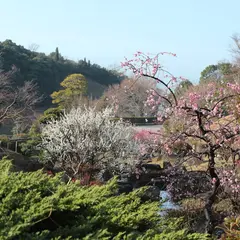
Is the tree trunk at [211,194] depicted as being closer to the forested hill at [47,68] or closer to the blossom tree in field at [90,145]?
the blossom tree in field at [90,145]

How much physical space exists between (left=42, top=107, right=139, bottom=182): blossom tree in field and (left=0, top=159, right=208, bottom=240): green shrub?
7.46 meters

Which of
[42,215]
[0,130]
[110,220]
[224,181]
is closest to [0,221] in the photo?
[42,215]

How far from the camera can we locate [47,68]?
140 feet

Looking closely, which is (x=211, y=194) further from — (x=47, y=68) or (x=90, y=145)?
(x=47, y=68)

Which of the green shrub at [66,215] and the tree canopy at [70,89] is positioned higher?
the tree canopy at [70,89]

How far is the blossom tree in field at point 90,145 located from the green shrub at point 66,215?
7.46 metres

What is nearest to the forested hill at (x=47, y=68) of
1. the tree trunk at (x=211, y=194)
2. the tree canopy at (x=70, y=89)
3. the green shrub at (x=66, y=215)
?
the tree canopy at (x=70, y=89)

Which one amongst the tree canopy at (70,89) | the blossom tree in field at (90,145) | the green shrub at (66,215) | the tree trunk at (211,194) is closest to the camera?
the green shrub at (66,215)

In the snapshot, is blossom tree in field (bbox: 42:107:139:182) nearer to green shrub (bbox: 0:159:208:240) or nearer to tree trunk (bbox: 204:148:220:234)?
tree trunk (bbox: 204:148:220:234)

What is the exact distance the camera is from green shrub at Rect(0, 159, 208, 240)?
2291 mm

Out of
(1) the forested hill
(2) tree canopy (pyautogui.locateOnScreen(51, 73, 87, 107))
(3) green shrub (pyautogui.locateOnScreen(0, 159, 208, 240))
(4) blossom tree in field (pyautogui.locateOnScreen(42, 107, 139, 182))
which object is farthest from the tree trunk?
(1) the forested hill

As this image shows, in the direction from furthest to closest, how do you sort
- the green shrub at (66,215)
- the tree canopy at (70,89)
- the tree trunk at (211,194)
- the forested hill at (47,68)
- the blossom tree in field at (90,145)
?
the forested hill at (47,68), the tree canopy at (70,89), the blossom tree in field at (90,145), the tree trunk at (211,194), the green shrub at (66,215)

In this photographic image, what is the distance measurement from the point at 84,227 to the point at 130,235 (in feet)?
0.92

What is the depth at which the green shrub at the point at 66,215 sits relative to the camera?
2.29m
